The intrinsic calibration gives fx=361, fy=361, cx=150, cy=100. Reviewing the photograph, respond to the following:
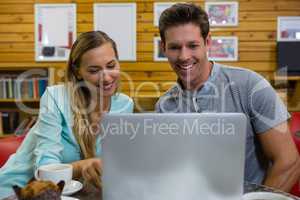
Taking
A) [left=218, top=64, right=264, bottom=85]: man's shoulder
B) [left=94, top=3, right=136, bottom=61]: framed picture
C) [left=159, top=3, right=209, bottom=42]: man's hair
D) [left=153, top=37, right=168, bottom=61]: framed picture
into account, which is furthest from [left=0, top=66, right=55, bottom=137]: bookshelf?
[left=218, top=64, right=264, bottom=85]: man's shoulder

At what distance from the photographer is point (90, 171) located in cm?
120

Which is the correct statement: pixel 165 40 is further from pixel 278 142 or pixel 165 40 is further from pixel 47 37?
pixel 47 37

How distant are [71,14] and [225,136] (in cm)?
332

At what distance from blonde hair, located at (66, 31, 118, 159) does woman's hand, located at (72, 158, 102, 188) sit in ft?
0.88

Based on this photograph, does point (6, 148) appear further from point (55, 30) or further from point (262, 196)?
point (55, 30)

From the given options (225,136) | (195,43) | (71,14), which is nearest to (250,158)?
(195,43)

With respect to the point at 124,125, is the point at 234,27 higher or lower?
higher

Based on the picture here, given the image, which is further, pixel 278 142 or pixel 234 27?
pixel 234 27

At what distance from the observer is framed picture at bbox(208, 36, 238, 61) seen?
146 inches

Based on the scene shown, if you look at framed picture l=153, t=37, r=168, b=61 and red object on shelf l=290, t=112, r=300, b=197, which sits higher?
framed picture l=153, t=37, r=168, b=61

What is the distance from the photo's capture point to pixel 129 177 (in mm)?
881

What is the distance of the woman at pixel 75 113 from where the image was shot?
156cm

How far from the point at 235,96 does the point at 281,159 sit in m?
0.32

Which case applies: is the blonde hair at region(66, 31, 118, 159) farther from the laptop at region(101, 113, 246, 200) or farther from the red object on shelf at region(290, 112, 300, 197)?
the red object on shelf at region(290, 112, 300, 197)
